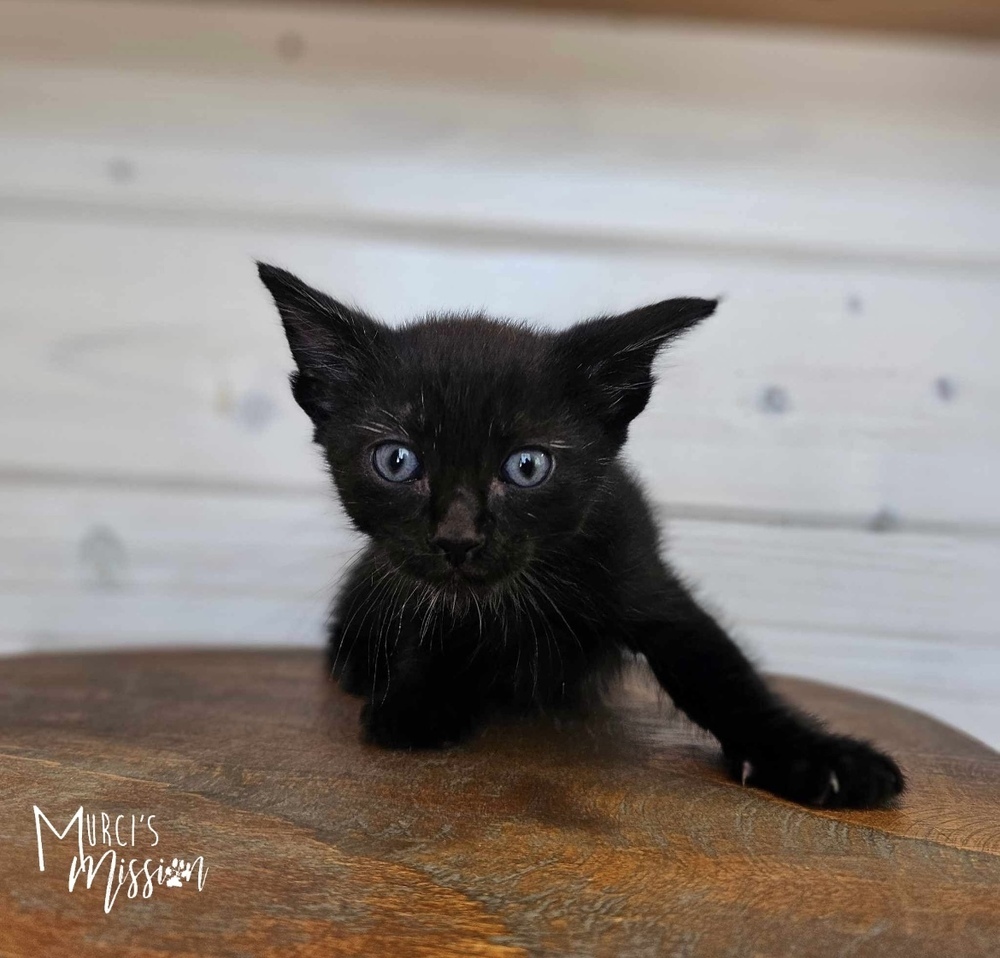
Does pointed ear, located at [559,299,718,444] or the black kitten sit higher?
pointed ear, located at [559,299,718,444]

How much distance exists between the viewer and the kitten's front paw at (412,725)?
0.85m

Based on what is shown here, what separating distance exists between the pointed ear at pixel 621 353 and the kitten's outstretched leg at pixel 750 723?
0.19 metres

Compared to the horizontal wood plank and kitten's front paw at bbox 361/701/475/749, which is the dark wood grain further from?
kitten's front paw at bbox 361/701/475/749

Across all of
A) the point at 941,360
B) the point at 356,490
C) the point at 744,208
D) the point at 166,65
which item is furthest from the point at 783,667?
the point at 166,65

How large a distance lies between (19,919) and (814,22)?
1.38 meters

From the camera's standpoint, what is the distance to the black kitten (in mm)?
791

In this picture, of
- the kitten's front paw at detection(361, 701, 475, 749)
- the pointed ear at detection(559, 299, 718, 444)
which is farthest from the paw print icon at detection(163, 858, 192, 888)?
the pointed ear at detection(559, 299, 718, 444)

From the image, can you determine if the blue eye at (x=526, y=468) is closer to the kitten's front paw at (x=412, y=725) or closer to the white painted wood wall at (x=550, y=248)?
the kitten's front paw at (x=412, y=725)

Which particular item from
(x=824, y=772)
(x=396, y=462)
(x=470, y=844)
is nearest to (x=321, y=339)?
(x=396, y=462)

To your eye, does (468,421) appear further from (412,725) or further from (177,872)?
(177,872)

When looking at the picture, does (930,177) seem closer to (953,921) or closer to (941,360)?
(941,360)

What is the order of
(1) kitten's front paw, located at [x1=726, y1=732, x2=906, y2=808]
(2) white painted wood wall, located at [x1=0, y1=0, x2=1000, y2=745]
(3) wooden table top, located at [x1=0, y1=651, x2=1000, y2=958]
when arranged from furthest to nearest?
(2) white painted wood wall, located at [x1=0, y1=0, x2=1000, y2=745]
(1) kitten's front paw, located at [x1=726, y1=732, x2=906, y2=808]
(3) wooden table top, located at [x1=0, y1=651, x2=1000, y2=958]

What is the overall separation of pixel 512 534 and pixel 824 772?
31 centimetres

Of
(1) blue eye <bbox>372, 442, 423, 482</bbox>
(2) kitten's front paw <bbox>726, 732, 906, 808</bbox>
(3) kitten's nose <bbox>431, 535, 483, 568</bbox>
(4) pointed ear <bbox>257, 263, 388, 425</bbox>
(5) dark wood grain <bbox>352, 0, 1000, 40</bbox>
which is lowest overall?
(2) kitten's front paw <bbox>726, 732, 906, 808</bbox>
